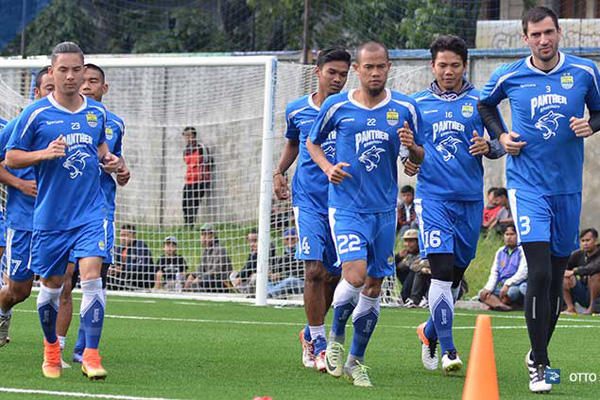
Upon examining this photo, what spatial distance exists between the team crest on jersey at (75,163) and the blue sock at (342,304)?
202 centimetres

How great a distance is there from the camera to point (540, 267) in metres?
8.52

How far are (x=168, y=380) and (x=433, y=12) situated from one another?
13.1 m

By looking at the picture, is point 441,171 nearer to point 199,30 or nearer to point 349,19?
point 349,19

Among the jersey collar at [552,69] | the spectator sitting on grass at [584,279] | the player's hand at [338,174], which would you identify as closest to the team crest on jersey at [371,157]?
the player's hand at [338,174]

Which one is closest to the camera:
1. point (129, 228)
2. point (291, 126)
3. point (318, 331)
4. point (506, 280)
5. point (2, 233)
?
point (318, 331)

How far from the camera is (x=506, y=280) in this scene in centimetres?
1673

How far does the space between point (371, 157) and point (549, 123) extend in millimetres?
1253

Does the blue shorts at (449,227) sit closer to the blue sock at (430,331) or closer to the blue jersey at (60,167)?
the blue sock at (430,331)

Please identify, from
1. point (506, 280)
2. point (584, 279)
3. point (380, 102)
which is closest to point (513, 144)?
point (380, 102)

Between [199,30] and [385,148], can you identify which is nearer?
[385,148]

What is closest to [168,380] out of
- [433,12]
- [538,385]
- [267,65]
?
[538,385]

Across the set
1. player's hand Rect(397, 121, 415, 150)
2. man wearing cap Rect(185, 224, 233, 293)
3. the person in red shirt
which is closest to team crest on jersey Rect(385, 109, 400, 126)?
player's hand Rect(397, 121, 415, 150)

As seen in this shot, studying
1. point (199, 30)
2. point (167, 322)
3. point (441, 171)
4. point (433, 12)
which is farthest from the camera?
point (199, 30)

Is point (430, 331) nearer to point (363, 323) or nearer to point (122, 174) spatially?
point (363, 323)
